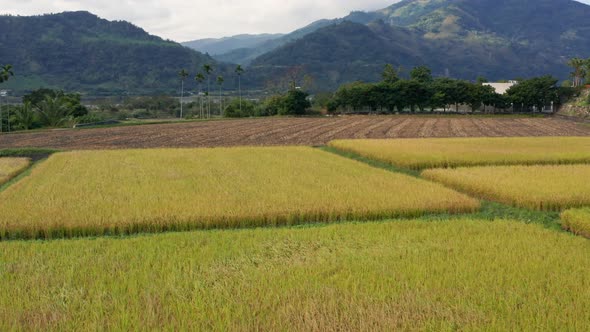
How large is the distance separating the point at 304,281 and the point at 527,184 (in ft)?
32.9

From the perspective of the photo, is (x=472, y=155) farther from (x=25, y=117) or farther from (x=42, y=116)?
(x=42, y=116)

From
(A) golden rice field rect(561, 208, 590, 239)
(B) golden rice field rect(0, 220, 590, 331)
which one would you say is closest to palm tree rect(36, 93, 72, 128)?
(B) golden rice field rect(0, 220, 590, 331)

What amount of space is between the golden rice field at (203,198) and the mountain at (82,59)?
129 meters

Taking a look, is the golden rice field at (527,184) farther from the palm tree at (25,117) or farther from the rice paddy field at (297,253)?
the palm tree at (25,117)

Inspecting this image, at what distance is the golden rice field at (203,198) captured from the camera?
1016 cm

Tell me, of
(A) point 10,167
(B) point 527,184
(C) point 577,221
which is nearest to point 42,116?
(A) point 10,167

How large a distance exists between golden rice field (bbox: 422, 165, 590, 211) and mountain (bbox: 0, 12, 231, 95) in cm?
13562

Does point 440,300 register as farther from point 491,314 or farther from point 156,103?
point 156,103

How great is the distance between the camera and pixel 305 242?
8484 mm

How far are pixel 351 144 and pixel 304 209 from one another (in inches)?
680

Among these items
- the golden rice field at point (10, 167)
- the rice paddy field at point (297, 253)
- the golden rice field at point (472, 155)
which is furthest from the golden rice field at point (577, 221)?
the golden rice field at point (10, 167)

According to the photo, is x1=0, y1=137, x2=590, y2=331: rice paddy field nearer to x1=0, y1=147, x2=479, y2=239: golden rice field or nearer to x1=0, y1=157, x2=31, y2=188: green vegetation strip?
x1=0, y1=147, x2=479, y2=239: golden rice field

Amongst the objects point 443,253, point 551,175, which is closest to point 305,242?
point 443,253

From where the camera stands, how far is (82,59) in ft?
514
